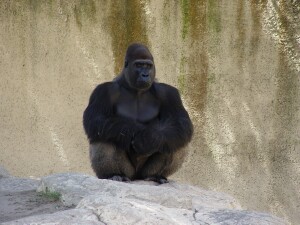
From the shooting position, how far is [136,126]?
528cm

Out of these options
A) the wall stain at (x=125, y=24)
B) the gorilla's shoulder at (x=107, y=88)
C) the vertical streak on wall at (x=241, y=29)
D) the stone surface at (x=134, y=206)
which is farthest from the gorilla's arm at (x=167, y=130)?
the vertical streak on wall at (x=241, y=29)

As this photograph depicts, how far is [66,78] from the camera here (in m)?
7.32

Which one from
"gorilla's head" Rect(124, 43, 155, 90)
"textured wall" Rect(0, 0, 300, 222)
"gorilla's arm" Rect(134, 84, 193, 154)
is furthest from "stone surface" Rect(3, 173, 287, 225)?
"textured wall" Rect(0, 0, 300, 222)

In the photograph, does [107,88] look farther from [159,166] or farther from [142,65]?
[159,166]

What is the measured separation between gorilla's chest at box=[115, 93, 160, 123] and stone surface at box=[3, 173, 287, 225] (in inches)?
32.8

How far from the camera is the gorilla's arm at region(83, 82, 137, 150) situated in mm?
5215

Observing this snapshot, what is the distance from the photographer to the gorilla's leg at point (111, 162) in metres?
5.28

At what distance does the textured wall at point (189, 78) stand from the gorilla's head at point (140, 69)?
1853mm

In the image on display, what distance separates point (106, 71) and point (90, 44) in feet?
1.05

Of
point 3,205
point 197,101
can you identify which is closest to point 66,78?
point 197,101

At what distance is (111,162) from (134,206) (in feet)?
5.36

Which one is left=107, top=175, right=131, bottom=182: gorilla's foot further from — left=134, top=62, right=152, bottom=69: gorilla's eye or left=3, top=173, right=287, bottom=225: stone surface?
left=134, top=62, right=152, bottom=69: gorilla's eye

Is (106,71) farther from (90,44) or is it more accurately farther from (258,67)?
(258,67)

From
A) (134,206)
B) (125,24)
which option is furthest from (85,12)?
(134,206)
